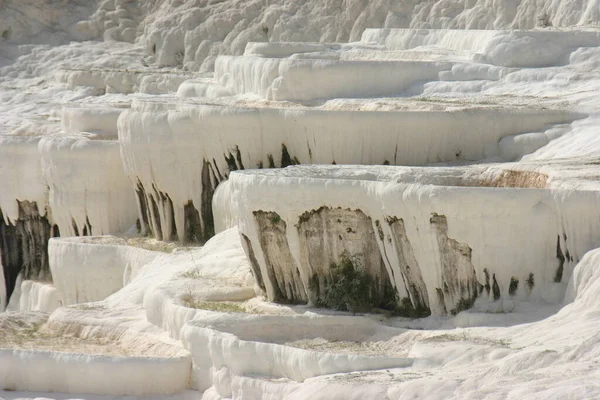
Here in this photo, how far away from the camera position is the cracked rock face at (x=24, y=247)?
27.8 meters

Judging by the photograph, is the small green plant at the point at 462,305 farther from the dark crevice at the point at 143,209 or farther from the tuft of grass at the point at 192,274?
the dark crevice at the point at 143,209

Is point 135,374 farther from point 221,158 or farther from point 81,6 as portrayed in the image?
point 81,6

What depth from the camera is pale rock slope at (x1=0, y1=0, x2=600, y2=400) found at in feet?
51.5

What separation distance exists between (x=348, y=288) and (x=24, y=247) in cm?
1206

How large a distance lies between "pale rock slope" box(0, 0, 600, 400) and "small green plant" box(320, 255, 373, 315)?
86 millimetres

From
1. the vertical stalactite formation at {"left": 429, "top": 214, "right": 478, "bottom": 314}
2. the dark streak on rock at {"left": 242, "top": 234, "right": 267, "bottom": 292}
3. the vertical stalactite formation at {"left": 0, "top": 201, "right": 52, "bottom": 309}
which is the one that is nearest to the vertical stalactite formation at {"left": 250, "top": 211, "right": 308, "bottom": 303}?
the dark streak on rock at {"left": 242, "top": 234, "right": 267, "bottom": 292}

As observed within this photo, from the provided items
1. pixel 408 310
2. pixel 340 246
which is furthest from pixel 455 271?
pixel 340 246

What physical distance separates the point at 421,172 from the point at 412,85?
6892mm

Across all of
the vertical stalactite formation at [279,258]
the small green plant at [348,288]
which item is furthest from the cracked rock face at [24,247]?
the small green plant at [348,288]

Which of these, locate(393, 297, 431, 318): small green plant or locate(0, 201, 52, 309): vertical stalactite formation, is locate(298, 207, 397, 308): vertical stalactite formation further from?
locate(0, 201, 52, 309): vertical stalactite formation

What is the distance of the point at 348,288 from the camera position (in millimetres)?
17453

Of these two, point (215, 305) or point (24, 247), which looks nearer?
point (215, 305)

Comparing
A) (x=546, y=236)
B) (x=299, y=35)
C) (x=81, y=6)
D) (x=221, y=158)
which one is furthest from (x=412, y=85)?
(x=81, y=6)

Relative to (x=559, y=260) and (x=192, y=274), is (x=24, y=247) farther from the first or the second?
(x=559, y=260)
